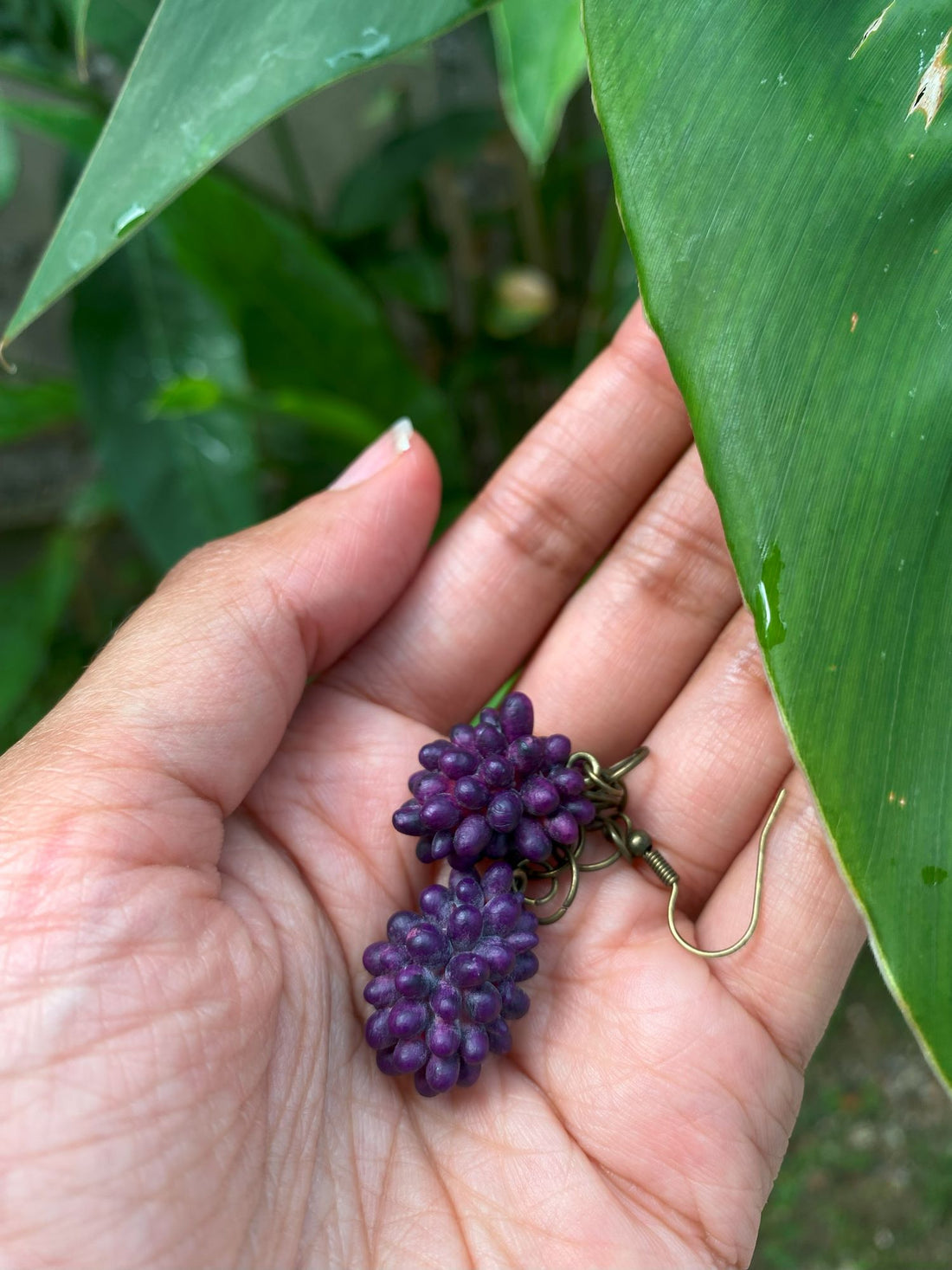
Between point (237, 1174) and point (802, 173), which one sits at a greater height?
point (802, 173)

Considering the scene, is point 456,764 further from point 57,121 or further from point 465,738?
point 57,121

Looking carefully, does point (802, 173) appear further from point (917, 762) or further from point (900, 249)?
point (917, 762)

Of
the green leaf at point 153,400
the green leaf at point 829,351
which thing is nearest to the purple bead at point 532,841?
the green leaf at point 829,351

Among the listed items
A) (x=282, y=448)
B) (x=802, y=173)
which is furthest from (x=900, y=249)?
(x=282, y=448)

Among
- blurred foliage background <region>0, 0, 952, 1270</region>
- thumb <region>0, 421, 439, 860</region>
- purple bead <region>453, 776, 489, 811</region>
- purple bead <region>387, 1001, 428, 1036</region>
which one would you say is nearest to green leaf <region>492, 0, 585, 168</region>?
blurred foliage background <region>0, 0, 952, 1270</region>

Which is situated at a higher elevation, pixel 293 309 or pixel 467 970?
pixel 293 309

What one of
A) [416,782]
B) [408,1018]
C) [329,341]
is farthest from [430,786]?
[329,341]

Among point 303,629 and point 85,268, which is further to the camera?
point 303,629
